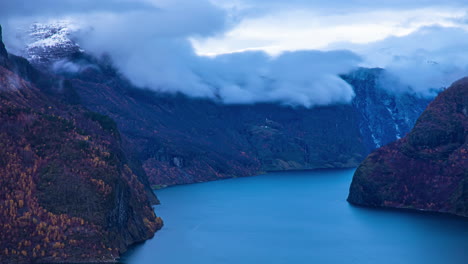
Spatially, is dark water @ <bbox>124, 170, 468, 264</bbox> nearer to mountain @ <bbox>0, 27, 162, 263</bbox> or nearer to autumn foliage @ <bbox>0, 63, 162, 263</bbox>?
autumn foliage @ <bbox>0, 63, 162, 263</bbox>

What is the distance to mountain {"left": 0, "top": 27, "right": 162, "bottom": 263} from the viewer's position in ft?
392

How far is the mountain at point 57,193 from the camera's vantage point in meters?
120

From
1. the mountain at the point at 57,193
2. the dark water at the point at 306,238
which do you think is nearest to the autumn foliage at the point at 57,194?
the mountain at the point at 57,193

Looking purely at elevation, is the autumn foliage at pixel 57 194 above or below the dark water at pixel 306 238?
above

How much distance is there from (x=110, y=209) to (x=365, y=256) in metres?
46.3

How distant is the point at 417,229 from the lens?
546ft

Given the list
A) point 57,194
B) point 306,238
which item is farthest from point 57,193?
point 306,238

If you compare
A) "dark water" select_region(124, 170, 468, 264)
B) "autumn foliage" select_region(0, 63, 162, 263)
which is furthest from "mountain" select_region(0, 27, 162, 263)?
"dark water" select_region(124, 170, 468, 264)

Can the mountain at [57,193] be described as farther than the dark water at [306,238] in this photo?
No

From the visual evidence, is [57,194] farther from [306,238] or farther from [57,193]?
Answer: [306,238]

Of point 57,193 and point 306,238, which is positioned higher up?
point 57,193

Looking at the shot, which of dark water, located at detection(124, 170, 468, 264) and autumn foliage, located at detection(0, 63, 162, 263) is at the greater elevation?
autumn foliage, located at detection(0, 63, 162, 263)

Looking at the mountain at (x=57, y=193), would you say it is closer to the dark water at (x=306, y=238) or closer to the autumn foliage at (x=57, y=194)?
the autumn foliage at (x=57, y=194)

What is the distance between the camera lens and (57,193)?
12988 cm
